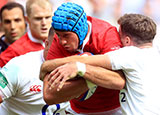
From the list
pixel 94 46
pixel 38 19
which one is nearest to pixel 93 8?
pixel 38 19

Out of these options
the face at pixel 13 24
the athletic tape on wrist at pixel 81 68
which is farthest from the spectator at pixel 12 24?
the athletic tape on wrist at pixel 81 68

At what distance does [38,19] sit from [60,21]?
229 centimetres

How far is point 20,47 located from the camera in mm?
4758

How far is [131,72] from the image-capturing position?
8.24ft

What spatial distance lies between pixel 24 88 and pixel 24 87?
0.01m

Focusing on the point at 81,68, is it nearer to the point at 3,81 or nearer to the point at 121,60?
the point at 121,60

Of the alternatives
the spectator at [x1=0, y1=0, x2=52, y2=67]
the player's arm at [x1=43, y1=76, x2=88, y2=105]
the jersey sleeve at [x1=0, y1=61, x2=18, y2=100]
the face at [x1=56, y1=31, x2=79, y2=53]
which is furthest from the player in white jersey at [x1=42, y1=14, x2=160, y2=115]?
the spectator at [x1=0, y1=0, x2=52, y2=67]

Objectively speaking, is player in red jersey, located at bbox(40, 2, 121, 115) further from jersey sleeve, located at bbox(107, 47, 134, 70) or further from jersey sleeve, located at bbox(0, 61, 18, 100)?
jersey sleeve, located at bbox(0, 61, 18, 100)

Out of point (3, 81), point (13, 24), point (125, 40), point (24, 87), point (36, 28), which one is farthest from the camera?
point (13, 24)

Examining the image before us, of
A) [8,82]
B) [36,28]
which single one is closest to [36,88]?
[8,82]

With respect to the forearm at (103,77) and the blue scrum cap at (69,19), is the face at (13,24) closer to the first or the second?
the blue scrum cap at (69,19)

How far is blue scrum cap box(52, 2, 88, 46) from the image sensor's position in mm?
2723

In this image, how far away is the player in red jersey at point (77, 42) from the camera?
8.59 feet

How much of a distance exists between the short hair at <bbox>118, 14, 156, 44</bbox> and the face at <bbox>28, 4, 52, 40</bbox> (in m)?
2.32
